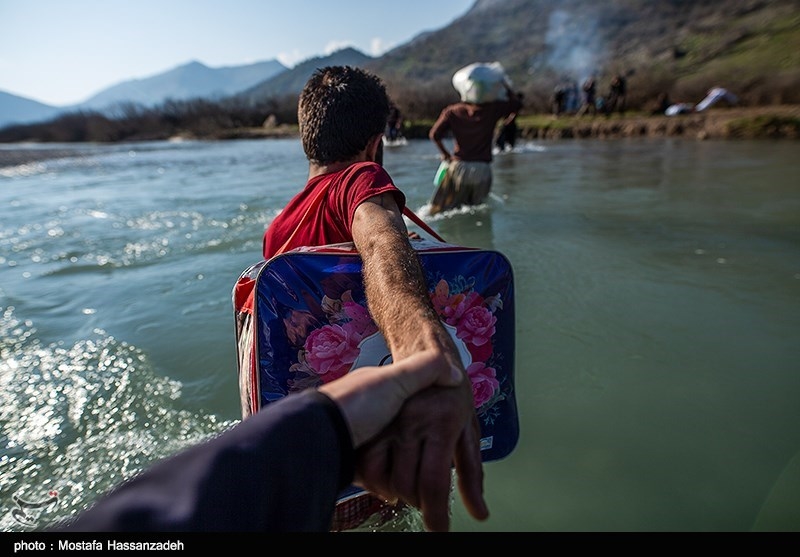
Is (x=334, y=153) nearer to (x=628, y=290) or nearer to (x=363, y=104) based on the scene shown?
(x=363, y=104)

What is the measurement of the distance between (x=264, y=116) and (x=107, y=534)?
146 feet

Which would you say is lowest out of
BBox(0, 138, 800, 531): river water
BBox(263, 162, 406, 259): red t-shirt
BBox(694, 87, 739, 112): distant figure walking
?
BBox(0, 138, 800, 531): river water

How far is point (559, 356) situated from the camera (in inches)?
125

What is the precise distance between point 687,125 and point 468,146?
49.8ft

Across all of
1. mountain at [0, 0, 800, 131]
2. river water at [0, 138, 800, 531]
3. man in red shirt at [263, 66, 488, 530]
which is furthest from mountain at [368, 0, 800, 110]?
man in red shirt at [263, 66, 488, 530]

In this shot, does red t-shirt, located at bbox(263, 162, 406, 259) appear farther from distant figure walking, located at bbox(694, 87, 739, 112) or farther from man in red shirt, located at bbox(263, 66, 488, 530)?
distant figure walking, located at bbox(694, 87, 739, 112)

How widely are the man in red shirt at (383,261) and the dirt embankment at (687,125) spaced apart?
18.3 metres

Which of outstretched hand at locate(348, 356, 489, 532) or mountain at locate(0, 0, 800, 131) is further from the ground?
mountain at locate(0, 0, 800, 131)

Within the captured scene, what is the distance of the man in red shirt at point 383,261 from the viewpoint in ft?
2.75

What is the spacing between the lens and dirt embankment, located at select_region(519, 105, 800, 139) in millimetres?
15484

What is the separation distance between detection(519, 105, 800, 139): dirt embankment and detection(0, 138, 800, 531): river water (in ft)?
31.9

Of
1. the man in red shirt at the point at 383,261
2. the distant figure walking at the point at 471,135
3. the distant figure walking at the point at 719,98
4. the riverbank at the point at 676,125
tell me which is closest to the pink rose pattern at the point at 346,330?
the man in red shirt at the point at 383,261

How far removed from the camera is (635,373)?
289 centimetres

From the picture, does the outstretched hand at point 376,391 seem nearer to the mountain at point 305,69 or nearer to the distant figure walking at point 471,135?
the mountain at point 305,69
